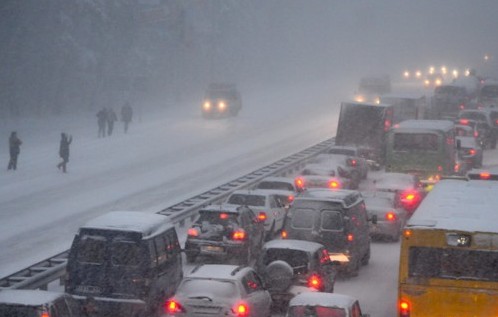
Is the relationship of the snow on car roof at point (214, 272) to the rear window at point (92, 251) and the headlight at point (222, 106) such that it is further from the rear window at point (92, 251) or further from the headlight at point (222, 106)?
the headlight at point (222, 106)

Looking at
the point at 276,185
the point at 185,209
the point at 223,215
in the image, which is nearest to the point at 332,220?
the point at 223,215

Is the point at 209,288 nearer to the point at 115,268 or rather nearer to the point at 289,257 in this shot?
the point at 115,268

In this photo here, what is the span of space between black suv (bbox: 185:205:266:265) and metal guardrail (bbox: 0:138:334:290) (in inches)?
129

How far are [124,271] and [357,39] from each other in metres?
143

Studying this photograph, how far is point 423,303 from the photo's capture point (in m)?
16.8

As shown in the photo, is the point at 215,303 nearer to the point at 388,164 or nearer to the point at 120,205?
the point at 120,205

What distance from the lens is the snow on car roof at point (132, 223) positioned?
64.5 feet

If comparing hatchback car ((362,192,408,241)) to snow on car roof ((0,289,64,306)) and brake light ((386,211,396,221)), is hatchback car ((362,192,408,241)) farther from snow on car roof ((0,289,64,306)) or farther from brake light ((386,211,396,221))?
snow on car roof ((0,289,64,306))

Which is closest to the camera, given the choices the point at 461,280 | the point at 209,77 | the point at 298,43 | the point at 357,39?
the point at 461,280

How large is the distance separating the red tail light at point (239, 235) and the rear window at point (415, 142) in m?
14.2

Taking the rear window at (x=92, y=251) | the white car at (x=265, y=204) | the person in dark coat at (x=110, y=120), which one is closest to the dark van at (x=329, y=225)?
the white car at (x=265, y=204)

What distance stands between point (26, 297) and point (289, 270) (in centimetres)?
626

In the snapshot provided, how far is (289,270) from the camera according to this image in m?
20.7

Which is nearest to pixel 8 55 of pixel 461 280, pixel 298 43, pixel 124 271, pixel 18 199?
pixel 18 199
